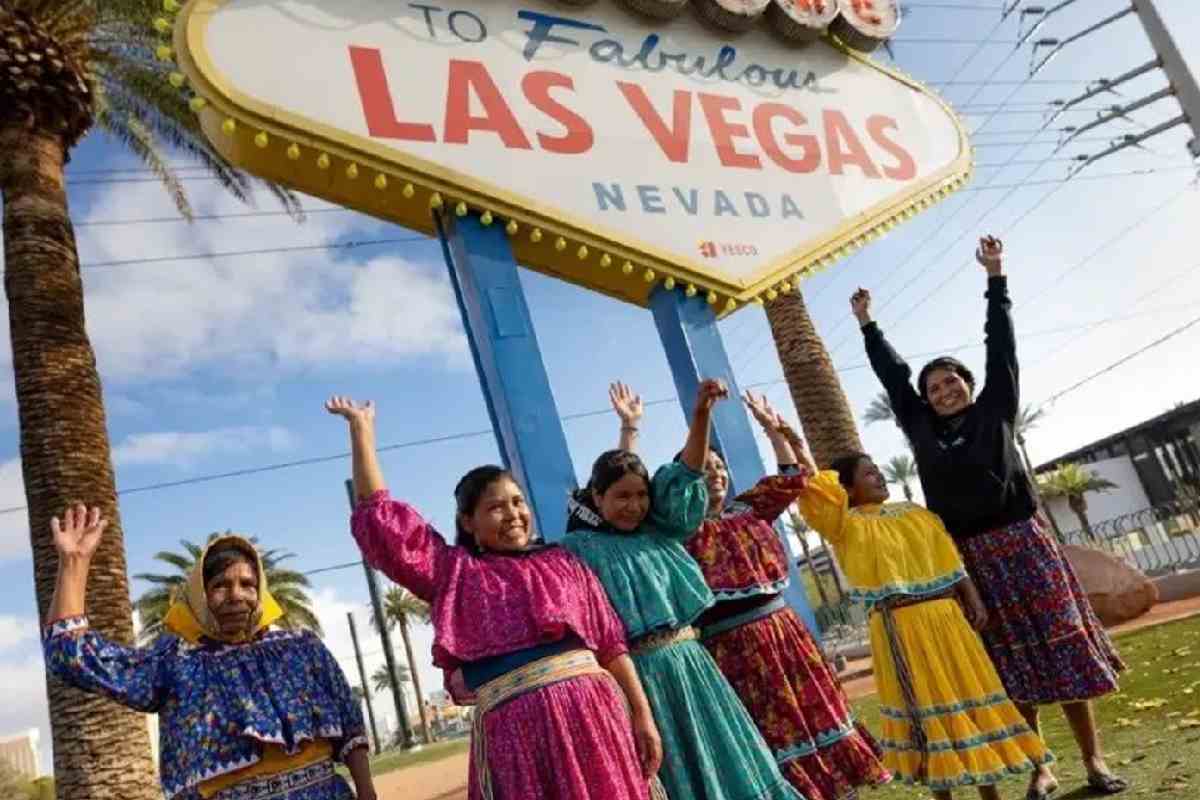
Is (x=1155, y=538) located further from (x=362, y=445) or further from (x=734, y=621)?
(x=362, y=445)

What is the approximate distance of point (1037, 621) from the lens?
3533mm

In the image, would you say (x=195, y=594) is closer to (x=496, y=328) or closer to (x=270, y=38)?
(x=496, y=328)

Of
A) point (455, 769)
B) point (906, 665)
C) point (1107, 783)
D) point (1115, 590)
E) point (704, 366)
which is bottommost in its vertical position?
point (455, 769)

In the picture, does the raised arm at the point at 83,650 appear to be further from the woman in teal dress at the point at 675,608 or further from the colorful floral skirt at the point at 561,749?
the woman in teal dress at the point at 675,608

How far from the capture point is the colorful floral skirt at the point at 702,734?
2.59m

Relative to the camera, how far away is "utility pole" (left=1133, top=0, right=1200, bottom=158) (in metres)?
14.5

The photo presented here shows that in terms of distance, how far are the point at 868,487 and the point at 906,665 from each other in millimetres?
722

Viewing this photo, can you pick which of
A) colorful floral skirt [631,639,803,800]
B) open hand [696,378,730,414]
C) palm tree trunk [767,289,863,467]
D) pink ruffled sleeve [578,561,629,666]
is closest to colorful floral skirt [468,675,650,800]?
pink ruffled sleeve [578,561,629,666]

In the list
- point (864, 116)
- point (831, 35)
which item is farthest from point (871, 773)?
point (831, 35)

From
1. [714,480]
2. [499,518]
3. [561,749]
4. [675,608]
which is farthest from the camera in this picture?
[714,480]

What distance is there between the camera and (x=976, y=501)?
3.64 meters

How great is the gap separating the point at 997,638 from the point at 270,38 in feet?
12.2

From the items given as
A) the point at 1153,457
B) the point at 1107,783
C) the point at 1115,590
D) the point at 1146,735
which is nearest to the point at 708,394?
the point at 1107,783

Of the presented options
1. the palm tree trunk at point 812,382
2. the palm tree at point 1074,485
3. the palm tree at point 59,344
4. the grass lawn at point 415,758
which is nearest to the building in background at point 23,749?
the grass lawn at point 415,758
